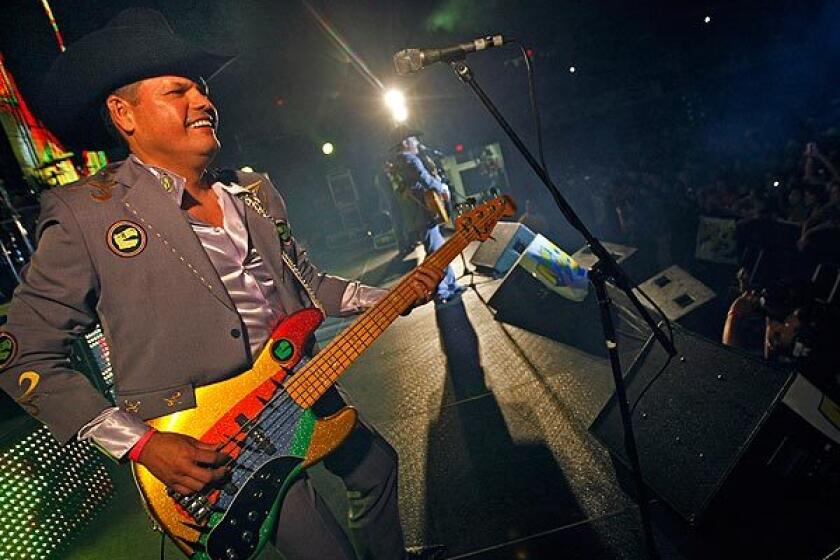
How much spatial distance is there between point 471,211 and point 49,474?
406 centimetres

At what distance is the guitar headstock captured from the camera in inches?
99.1

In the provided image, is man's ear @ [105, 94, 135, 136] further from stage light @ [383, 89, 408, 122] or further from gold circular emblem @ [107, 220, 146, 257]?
stage light @ [383, 89, 408, 122]

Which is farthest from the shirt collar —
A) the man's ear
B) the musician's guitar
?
the musician's guitar

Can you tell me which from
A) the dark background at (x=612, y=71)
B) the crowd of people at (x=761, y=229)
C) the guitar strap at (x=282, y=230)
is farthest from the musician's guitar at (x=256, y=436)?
the dark background at (x=612, y=71)

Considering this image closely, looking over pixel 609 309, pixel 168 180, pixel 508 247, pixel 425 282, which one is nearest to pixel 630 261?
pixel 508 247

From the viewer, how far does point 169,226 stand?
176cm

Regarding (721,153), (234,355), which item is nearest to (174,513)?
(234,355)

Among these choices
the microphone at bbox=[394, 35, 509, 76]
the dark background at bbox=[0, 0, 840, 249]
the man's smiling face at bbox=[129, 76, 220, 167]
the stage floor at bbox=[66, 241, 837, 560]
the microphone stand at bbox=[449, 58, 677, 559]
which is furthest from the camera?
the dark background at bbox=[0, 0, 840, 249]

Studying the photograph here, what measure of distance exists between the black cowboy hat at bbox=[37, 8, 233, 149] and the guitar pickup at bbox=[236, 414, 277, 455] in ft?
4.81

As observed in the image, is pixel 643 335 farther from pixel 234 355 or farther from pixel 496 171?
pixel 496 171

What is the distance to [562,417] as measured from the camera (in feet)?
11.1

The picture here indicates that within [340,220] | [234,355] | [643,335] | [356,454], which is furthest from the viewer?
[340,220]

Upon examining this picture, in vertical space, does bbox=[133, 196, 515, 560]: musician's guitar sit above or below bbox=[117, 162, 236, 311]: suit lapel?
below

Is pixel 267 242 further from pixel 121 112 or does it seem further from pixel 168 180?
pixel 121 112
